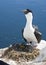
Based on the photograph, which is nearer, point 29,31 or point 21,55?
point 21,55

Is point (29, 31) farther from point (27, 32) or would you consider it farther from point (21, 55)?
point (21, 55)

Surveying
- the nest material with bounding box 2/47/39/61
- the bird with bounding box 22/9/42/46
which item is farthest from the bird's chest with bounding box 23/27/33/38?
the nest material with bounding box 2/47/39/61

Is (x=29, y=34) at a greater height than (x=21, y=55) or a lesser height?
greater

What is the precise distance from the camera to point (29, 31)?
12578 mm

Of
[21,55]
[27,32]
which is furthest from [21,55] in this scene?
[27,32]

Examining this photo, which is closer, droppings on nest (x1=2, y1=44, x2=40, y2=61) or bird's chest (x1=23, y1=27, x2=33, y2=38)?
droppings on nest (x1=2, y1=44, x2=40, y2=61)

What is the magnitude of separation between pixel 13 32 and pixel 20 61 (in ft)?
79.3

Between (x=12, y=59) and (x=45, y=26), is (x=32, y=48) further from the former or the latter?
(x=45, y=26)

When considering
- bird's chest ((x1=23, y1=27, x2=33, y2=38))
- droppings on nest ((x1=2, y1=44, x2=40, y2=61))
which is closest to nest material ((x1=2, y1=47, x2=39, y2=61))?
droppings on nest ((x1=2, y1=44, x2=40, y2=61))

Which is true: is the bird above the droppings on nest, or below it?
above

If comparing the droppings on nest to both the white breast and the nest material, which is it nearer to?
the nest material

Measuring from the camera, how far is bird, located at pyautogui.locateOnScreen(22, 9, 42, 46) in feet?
41.2

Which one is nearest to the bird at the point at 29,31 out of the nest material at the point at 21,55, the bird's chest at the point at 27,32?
the bird's chest at the point at 27,32

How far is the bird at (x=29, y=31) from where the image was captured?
494 inches
